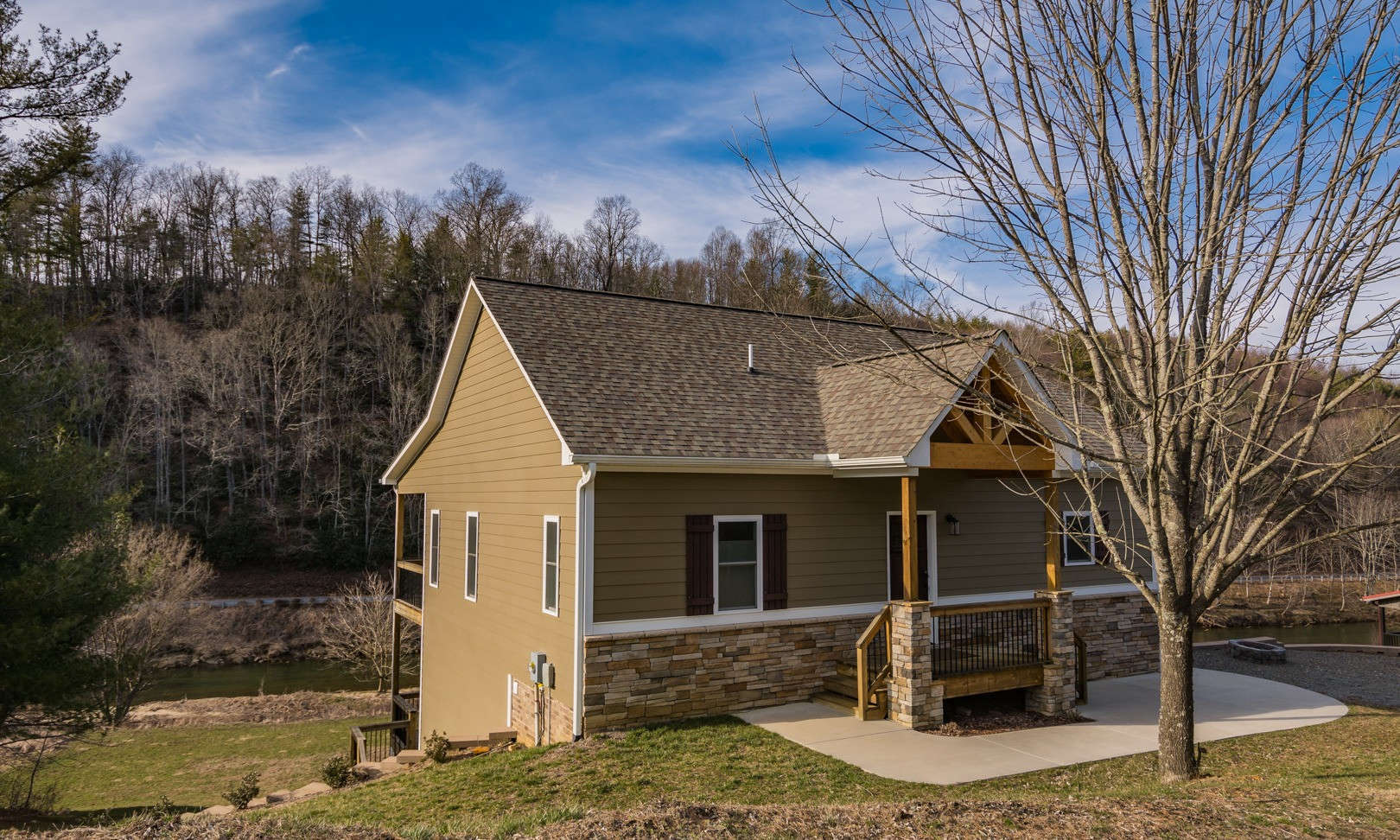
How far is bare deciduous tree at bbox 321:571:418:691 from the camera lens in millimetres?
23594

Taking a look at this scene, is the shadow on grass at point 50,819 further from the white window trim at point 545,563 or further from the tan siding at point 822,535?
the tan siding at point 822,535

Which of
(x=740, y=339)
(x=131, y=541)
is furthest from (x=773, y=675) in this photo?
(x=131, y=541)

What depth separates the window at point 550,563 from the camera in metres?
10.1

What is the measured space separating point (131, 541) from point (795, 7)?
26.6m

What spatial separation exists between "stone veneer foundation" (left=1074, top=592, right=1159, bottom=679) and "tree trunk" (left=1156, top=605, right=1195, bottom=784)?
6111 mm

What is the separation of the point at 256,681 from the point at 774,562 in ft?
69.4

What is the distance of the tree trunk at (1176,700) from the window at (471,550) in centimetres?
981

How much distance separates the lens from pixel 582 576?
30.0ft

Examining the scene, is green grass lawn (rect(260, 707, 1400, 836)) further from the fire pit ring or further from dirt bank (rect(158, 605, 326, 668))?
dirt bank (rect(158, 605, 326, 668))

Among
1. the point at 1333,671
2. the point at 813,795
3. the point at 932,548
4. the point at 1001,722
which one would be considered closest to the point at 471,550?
the point at 932,548

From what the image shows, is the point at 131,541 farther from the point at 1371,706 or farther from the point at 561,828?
the point at 1371,706

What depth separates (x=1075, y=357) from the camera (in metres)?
7.50

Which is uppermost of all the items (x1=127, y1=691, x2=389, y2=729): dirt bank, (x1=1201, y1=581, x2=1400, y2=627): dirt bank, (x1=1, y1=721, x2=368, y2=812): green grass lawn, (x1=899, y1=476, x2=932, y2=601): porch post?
(x1=899, y1=476, x2=932, y2=601): porch post

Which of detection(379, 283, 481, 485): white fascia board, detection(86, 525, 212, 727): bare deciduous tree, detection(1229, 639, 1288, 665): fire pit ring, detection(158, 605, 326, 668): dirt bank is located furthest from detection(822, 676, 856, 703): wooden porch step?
detection(158, 605, 326, 668): dirt bank
